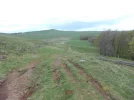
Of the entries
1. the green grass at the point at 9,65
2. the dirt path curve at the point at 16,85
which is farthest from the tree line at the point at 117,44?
the dirt path curve at the point at 16,85

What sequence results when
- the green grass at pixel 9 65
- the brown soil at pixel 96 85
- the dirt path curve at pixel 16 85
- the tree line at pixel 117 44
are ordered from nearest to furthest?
the brown soil at pixel 96 85, the dirt path curve at pixel 16 85, the green grass at pixel 9 65, the tree line at pixel 117 44

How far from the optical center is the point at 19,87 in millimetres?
22062

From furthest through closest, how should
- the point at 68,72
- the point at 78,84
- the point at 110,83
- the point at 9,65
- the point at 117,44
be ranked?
the point at 117,44
the point at 9,65
the point at 68,72
the point at 110,83
the point at 78,84

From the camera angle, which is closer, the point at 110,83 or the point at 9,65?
the point at 110,83

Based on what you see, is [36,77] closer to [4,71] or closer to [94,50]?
[4,71]

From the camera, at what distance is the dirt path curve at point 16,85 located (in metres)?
19.8

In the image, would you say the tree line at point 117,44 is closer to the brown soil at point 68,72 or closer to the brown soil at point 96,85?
the brown soil at point 68,72

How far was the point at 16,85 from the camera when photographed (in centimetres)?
2266

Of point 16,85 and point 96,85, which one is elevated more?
point 96,85

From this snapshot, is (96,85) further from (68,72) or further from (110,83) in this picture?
(68,72)

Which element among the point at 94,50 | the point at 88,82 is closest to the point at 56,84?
the point at 88,82

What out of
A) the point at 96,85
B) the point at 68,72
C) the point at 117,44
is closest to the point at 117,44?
the point at 117,44

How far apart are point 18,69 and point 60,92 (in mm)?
12432

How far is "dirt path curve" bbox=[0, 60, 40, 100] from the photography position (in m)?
19.8
